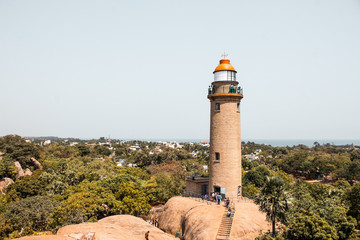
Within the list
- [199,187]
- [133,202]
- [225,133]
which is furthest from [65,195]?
[225,133]

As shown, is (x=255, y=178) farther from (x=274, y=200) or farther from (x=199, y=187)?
(x=274, y=200)

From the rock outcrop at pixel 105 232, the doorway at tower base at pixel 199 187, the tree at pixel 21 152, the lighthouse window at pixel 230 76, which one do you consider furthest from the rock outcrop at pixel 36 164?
the lighthouse window at pixel 230 76

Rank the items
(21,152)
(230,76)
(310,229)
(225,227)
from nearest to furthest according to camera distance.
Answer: (310,229)
(225,227)
(230,76)
(21,152)

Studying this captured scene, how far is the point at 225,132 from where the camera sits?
27359mm

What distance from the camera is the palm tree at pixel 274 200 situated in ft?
60.0

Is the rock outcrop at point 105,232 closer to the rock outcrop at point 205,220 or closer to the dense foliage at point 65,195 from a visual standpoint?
the rock outcrop at point 205,220

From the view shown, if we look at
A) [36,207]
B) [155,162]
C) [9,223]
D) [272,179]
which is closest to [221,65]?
[272,179]

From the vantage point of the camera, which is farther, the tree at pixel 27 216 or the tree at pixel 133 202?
the tree at pixel 133 202

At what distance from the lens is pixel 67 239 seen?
520 inches

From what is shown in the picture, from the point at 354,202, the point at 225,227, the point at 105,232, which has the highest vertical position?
the point at 105,232

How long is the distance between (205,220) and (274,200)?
20.6 feet

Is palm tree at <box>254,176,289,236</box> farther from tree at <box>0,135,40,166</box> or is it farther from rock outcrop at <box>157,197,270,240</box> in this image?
tree at <box>0,135,40,166</box>

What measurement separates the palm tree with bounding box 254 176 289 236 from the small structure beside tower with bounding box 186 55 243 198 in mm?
7806

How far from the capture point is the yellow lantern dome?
92.4ft
